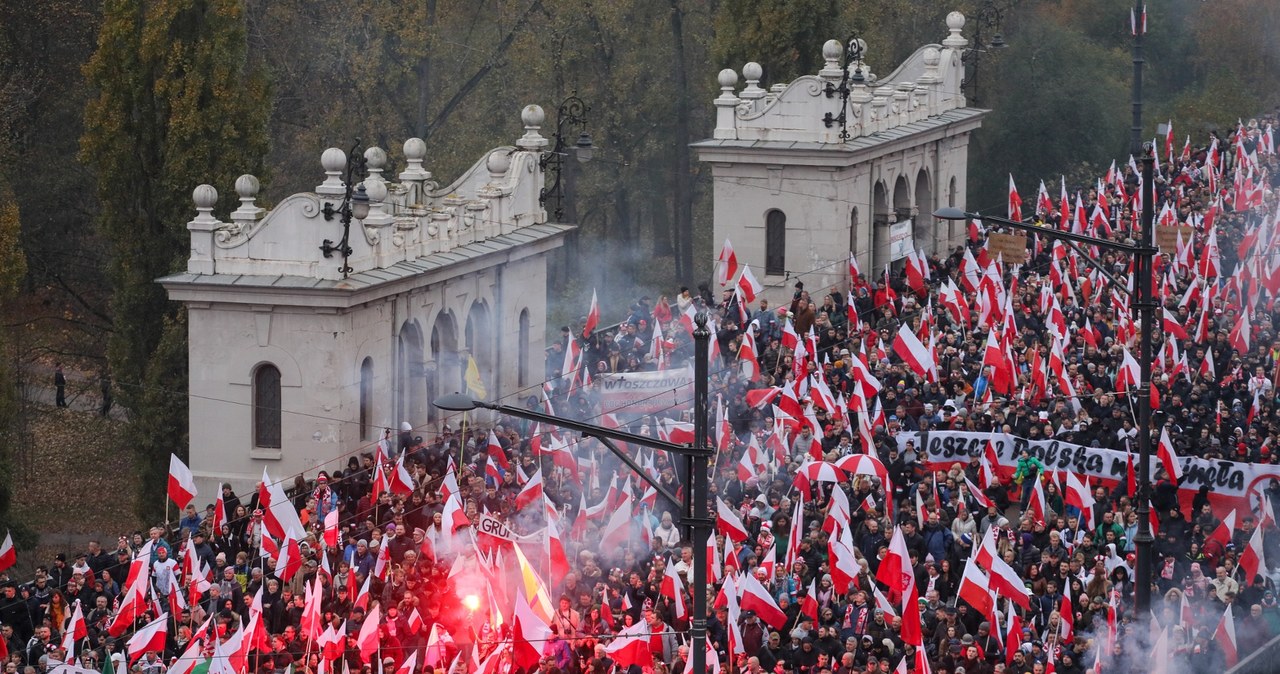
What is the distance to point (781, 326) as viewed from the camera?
4344cm

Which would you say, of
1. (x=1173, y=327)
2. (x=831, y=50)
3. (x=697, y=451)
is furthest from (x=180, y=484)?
(x=831, y=50)

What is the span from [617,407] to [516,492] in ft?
16.9

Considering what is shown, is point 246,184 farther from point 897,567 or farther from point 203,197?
point 897,567

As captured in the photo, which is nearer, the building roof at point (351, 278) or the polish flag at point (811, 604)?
the polish flag at point (811, 604)

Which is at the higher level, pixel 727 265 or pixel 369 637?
pixel 727 265

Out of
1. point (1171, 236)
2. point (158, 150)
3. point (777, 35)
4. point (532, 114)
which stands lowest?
point (1171, 236)

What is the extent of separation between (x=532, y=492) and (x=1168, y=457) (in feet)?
26.0

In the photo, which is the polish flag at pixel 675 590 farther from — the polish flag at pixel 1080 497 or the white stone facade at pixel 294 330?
the white stone facade at pixel 294 330

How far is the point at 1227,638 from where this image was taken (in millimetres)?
27438

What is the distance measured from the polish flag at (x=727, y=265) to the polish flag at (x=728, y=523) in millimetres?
15272

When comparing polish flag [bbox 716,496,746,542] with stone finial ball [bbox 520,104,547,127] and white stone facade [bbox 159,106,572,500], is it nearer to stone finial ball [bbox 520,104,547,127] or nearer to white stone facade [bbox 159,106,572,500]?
white stone facade [bbox 159,106,572,500]

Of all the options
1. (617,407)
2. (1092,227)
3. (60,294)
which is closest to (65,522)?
(60,294)

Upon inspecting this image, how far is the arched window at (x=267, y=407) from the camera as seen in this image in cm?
3725

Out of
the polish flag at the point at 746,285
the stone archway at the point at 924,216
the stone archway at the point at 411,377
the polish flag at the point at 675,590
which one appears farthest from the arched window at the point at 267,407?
the stone archway at the point at 924,216
